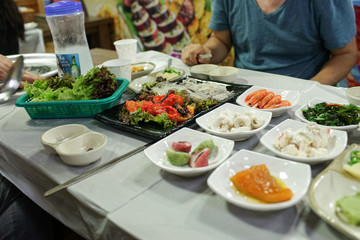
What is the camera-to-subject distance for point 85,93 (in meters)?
1.62

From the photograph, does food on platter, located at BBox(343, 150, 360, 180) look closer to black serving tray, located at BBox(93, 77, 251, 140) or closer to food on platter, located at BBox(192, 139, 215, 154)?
food on platter, located at BBox(192, 139, 215, 154)

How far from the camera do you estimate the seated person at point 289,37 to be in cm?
213

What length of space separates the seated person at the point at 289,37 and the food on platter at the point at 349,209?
60.5 inches

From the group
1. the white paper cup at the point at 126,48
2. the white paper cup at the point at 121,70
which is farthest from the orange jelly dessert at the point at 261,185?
the white paper cup at the point at 126,48

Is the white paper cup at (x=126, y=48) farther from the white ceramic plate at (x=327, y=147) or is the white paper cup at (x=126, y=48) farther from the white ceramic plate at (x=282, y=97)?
the white ceramic plate at (x=327, y=147)

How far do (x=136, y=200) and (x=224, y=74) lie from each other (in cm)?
139

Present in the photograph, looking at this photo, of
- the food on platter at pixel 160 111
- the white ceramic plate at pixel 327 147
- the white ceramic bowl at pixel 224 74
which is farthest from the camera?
the white ceramic bowl at pixel 224 74

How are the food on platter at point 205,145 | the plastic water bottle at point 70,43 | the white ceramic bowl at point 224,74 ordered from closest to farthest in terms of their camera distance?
the food on platter at point 205,145, the plastic water bottle at point 70,43, the white ceramic bowl at point 224,74

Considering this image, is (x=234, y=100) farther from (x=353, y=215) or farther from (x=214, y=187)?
(x=353, y=215)

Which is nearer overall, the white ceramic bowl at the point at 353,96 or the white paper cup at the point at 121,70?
the white ceramic bowl at the point at 353,96

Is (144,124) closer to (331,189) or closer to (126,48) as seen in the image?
(331,189)

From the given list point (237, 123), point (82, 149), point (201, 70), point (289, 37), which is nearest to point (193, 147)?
point (237, 123)

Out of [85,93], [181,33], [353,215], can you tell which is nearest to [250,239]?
[353,215]

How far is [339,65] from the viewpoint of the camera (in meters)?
2.22
